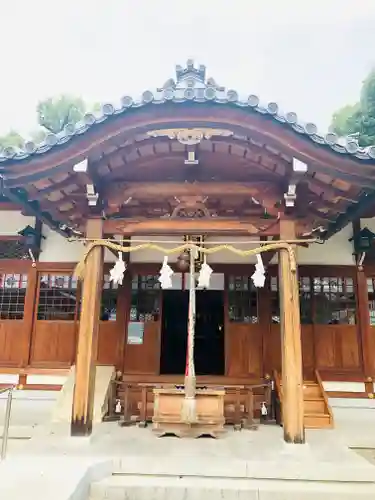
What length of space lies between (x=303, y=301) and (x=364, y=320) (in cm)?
132

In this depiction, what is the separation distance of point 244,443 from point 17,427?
13.0 feet

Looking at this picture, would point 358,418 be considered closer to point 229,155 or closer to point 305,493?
point 305,493

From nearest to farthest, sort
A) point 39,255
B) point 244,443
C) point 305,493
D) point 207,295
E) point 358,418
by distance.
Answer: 1. point 305,493
2. point 244,443
3. point 358,418
4. point 39,255
5. point 207,295

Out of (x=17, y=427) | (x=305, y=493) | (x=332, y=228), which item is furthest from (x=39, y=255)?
A: (x=305, y=493)

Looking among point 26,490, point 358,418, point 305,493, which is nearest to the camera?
point 26,490

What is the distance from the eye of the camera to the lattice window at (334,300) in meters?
9.15

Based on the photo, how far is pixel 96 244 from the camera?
639 cm

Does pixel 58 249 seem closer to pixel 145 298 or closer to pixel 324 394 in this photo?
pixel 145 298

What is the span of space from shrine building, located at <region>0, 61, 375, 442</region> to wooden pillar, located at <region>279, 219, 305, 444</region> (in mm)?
19

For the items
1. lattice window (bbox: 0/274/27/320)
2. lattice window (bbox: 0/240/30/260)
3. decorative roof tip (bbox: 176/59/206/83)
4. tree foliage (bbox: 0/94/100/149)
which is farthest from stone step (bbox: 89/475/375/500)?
tree foliage (bbox: 0/94/100/149)

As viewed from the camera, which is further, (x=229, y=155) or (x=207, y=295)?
(x=207, y=295)

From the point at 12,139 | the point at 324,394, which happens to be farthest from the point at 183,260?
the point at 12,139

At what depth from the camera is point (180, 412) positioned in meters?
6.67

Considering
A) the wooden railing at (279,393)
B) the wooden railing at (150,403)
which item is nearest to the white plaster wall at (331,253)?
the wooden railing at (279,393)
